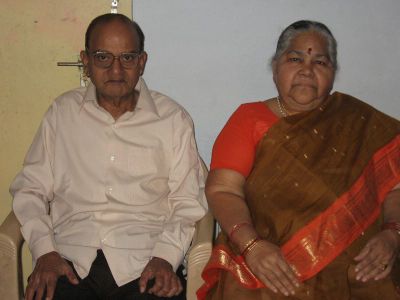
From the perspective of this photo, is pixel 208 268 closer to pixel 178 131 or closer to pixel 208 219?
pixel 208 219

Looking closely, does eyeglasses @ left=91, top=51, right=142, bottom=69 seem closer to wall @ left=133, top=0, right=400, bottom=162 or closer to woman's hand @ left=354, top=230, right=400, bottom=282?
wall @ left=133, top=0, right=400, bottom=162

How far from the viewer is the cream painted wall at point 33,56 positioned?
7.00 ft

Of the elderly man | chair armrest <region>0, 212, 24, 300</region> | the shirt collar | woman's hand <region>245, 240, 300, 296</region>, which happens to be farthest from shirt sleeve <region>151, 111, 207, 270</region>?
chair armrest <region>0, 212, 24, 300</region>

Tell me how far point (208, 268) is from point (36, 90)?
1132mm

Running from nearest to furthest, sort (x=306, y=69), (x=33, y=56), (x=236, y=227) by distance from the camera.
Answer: (x=236, y=227), (x=306, y=69), (x=33, y=56)

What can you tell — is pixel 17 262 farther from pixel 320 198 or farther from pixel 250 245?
pixel 320 198

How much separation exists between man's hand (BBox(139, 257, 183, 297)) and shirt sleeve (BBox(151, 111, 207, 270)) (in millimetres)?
61

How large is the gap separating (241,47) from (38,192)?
1043 millimetres

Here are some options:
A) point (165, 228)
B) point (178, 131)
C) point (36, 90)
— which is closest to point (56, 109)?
point (36, 90)

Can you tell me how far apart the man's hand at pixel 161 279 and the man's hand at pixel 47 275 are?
0.24 meters

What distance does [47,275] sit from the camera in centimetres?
174

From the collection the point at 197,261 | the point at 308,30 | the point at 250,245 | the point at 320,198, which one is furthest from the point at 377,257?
the point at 308,30

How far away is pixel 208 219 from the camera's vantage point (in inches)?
76.0

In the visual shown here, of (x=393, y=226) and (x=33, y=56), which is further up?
(x=33, y=56)
